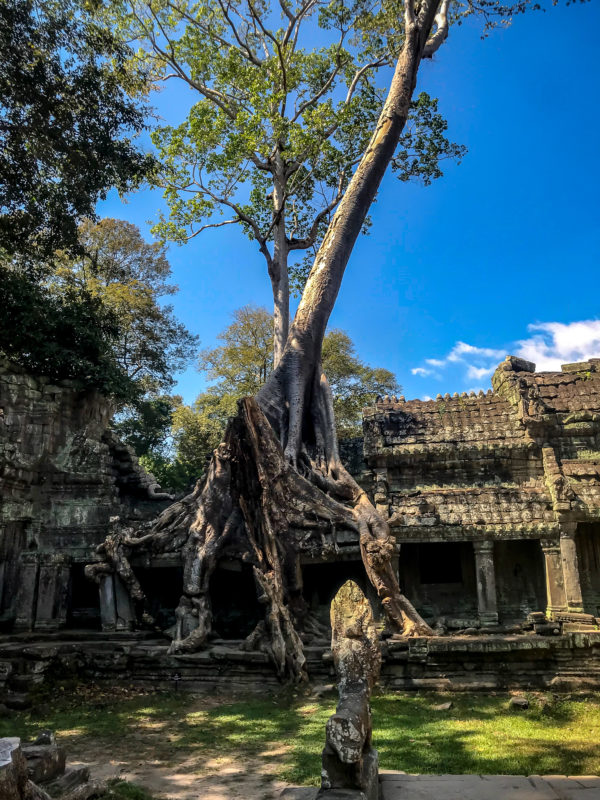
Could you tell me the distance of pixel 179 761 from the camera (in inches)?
219

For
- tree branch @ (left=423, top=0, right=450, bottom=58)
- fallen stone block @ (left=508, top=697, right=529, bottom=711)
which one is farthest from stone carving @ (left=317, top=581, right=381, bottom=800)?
tree branch @ (left=423, top=0, right=450, bottom=58)

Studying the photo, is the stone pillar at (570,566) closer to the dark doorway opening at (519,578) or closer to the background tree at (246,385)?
the dark doorway opening at (519,578)

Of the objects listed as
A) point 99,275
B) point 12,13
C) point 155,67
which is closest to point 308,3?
point 155,67

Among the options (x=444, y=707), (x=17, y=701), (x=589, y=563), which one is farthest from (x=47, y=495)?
(x=589, y=563)

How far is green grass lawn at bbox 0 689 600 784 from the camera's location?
522cm

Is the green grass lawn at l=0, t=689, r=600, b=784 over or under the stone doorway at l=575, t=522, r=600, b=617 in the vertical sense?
under

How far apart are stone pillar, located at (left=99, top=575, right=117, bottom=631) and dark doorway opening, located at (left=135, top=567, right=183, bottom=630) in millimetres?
963

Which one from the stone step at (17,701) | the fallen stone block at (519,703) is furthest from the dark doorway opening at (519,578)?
the stone step at (17,701)

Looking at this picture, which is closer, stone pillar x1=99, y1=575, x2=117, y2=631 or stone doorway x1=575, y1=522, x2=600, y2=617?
stone pillar x1=99, y1=575, x2=117, y2=631

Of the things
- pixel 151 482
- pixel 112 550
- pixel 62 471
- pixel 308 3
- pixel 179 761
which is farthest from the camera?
pixel 308 3

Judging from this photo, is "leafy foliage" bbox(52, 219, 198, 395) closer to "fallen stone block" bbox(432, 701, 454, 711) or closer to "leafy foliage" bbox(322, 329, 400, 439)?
"leafy foliage" bbox(322, 329, 400, 439)

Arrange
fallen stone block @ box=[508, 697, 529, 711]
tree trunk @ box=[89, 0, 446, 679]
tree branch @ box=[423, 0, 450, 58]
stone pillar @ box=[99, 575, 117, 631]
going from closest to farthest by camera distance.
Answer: fallen stone block @ box=[508, 697, 529, 711] → tree trunk @ box=[89, 0, 446, 679] → stone pillar @ box=[99, 575, 117, 631] → tree branch @ box=[423, 0, 450, 58]

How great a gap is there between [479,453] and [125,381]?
8238 mm

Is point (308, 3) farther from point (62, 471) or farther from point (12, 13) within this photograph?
point (62, 471)
